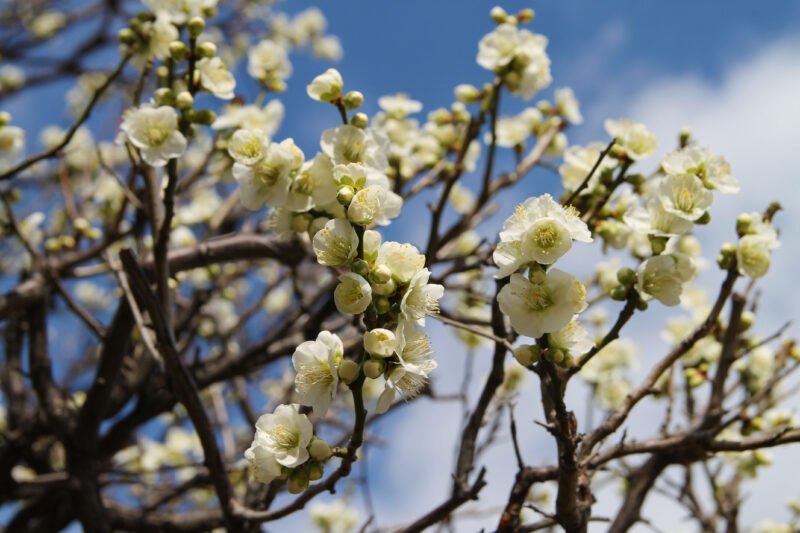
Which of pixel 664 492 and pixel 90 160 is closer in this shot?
pixel 664 492

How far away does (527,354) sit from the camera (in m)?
1.34

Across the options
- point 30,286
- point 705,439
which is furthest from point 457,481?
point 30,286

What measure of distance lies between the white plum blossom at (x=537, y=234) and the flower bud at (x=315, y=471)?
0.56 metres

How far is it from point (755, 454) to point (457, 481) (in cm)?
199

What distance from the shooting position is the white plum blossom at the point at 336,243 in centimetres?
133

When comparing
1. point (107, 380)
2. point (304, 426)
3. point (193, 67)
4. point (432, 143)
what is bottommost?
point (304, 426)

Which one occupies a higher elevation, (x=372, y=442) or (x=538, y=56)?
(x=538, y=56)

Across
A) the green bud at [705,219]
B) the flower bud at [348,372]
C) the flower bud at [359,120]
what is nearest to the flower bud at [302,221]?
the flower bud at [359,120]

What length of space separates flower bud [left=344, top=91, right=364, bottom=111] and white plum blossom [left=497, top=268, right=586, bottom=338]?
2.48 ft

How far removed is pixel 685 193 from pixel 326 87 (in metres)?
1.03

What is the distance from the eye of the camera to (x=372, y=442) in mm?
3541

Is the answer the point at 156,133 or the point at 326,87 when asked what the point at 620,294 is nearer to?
the point at 326,87

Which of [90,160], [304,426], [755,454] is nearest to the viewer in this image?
[304,426]

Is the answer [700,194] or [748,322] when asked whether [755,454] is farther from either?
[700,194]
